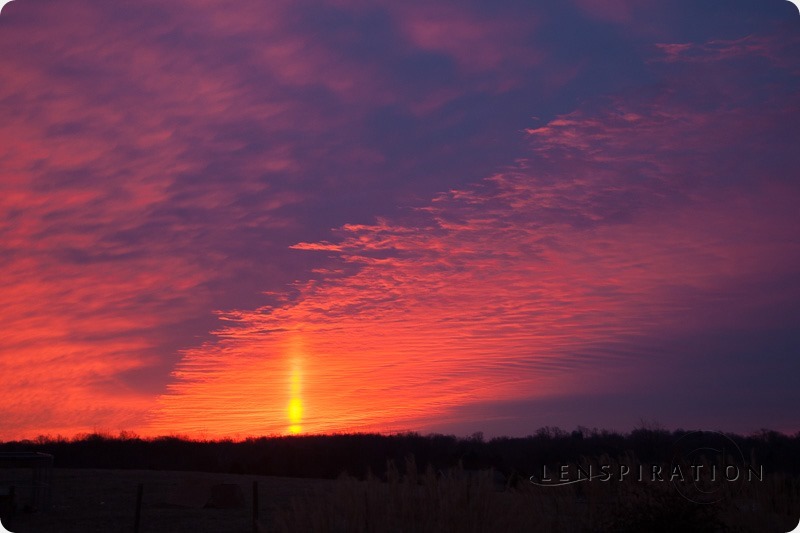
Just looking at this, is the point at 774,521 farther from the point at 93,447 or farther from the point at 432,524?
the point at 93,447

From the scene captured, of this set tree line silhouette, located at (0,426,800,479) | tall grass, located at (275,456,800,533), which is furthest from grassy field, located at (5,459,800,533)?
tree line silhouette, located at (0,426,800,479)

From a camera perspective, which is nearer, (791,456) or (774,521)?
(774,521)

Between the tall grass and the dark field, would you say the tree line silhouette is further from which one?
the tall grass

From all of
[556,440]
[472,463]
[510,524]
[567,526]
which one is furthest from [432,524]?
[556,440]

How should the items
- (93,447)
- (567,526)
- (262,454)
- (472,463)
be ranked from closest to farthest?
(567,526) < (472,463) < (93,447) < (262,454)

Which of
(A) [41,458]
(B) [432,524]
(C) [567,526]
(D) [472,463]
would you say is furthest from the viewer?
(D) [472,463]

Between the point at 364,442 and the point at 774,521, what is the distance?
173 feet

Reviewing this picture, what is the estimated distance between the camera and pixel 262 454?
227 ft
